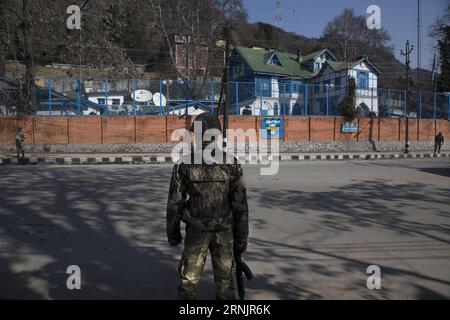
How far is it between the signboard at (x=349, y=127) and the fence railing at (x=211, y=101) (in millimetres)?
2052

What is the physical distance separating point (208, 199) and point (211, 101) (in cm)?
3132

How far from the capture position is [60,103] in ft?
98.7

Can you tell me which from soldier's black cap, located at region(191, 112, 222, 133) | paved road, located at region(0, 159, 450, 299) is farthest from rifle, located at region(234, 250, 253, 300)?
soldier's black cap, located at region(191, 112, 222, 133)

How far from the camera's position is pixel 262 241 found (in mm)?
6621

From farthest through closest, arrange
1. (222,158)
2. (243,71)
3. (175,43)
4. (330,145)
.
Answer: (243,71) < (175,43) < (330,145) < (222,158)

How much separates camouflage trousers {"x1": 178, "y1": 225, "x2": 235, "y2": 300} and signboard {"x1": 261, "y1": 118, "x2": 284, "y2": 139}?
27097mm

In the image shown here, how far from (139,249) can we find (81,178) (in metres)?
8.68

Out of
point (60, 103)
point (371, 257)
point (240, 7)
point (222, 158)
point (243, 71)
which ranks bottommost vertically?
point (371, 257)

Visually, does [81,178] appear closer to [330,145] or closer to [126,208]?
[126,208]

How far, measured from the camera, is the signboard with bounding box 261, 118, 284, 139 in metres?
30.5

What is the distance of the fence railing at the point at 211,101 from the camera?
30.2 m

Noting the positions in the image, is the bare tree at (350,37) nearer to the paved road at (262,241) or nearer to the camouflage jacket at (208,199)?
the paved road at (262,241)

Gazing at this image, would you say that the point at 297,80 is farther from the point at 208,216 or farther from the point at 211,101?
the point at 208,216

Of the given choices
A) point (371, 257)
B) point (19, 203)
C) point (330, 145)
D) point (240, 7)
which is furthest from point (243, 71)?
point (371, 257)
